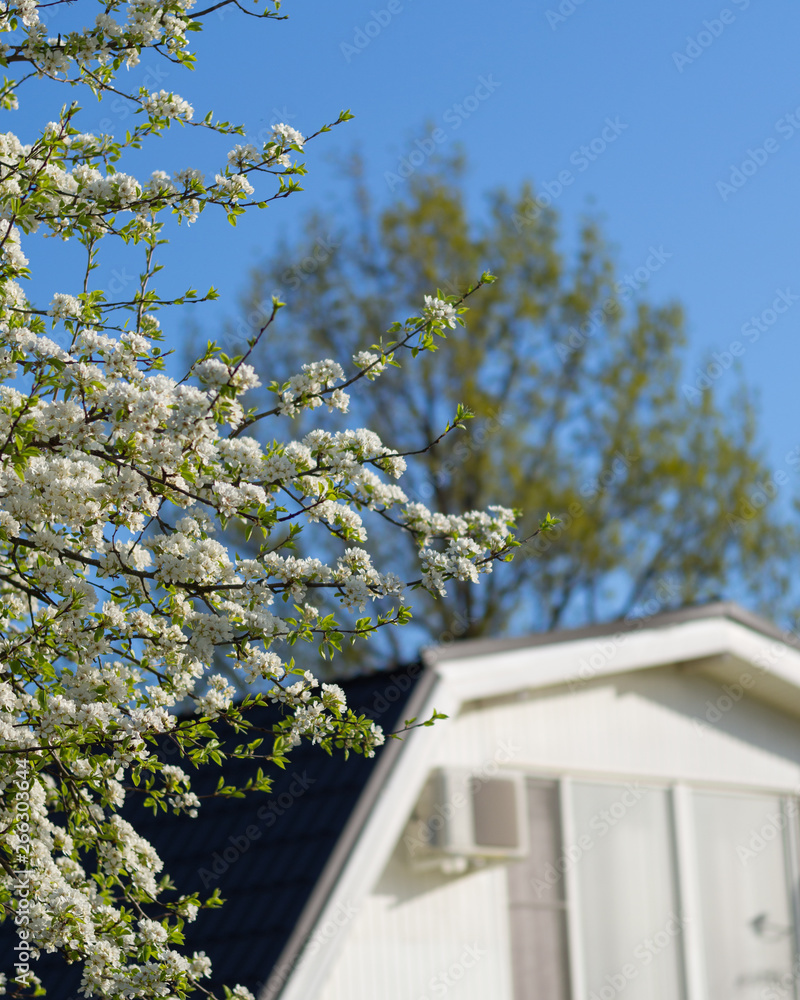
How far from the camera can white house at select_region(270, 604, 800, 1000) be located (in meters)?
7.38

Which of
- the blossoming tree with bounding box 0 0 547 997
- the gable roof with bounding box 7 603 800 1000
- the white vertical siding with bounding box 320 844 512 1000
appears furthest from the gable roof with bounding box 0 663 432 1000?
the blossoming tree with bounding box 0 0 547 997

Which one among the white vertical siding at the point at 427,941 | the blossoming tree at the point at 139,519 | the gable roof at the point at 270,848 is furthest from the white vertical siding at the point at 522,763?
the blossoming tree at the point at 139,519

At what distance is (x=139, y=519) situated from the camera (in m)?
4.45

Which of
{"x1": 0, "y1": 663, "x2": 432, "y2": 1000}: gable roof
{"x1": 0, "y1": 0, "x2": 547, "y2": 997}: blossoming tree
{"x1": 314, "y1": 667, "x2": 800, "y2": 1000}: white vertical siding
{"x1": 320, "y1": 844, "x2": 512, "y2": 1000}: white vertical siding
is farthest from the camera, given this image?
{"x1": 314, "y1": 667, "x2": 800, "y2": 1000}: white vertical siding

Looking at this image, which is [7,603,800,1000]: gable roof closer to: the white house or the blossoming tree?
the white house

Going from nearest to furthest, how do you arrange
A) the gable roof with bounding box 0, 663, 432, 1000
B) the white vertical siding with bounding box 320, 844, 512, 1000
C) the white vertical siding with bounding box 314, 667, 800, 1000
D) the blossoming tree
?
the blossoming tree
the gable roof with bounding box 0, 663, 432, 1000
the white vertical siding with bounding box 320, 844, 512, 1000
the white vertical siding with bounding box 314, 667, 800, 1000

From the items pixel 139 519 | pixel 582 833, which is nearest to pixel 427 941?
pixel 582 833

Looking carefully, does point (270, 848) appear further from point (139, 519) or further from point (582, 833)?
point (139, 519)

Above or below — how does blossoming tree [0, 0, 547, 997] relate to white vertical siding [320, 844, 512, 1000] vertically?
above

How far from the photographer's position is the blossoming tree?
4.07 m

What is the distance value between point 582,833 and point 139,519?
5450 mm

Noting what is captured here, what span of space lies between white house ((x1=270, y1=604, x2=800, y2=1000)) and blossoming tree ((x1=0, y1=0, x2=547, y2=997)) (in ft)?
8.31

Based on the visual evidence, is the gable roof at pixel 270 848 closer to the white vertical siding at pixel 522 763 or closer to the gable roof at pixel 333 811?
the gable roof at pixel 333 811

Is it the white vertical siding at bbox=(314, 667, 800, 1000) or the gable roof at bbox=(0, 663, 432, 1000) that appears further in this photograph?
the white vertical siding at bbox=(314, 667, 800, 1000)
